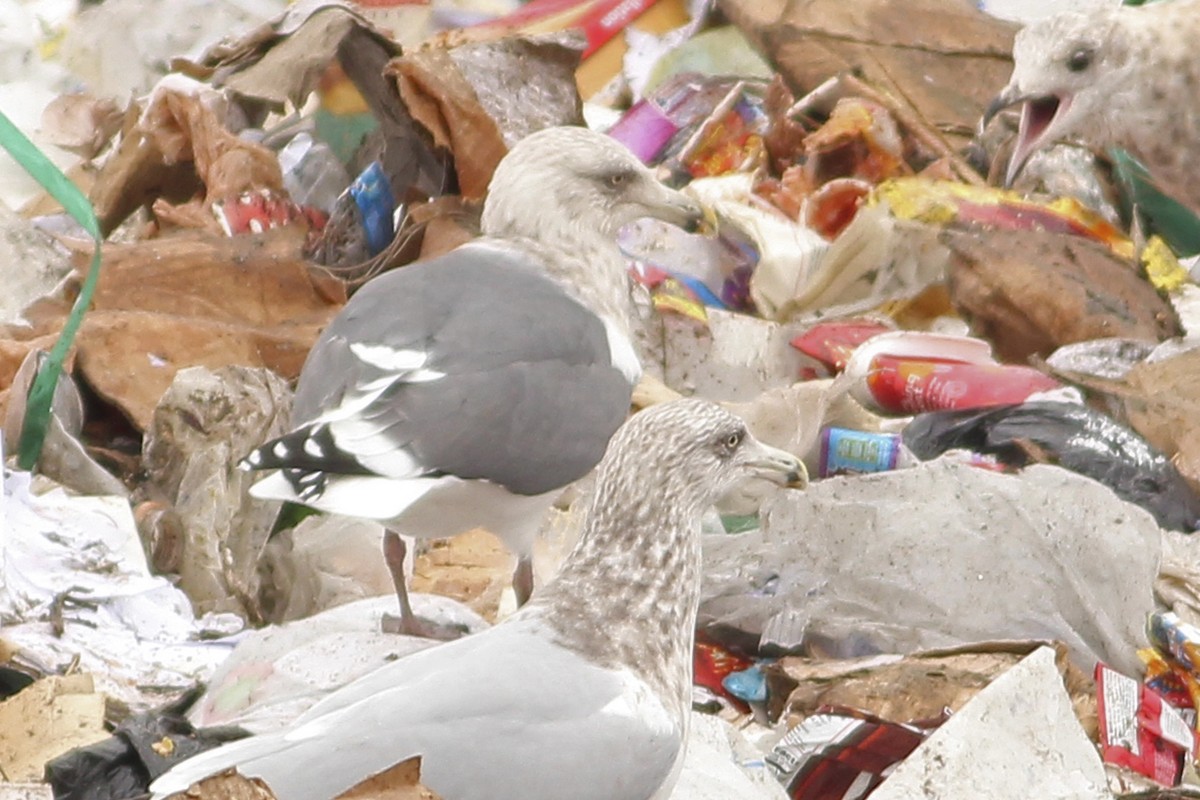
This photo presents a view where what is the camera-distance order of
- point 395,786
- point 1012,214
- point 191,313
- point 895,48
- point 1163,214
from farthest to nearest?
point 895,48
point 1163,214
point 1012,214
point 191,313
point 395,786

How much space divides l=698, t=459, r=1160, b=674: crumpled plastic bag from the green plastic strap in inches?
48.6

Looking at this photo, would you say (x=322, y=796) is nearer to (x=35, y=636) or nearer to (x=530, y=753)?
(x=530, y=753)

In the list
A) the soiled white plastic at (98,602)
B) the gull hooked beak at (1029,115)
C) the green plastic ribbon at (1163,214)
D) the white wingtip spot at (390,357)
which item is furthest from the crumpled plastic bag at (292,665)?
the green plastic ribbon at (1163,214)

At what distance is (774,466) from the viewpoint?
2.70m

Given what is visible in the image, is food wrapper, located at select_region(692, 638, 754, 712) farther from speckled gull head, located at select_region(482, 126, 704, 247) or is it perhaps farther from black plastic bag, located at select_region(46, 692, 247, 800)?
black plastic bag, located at select_region(46, 692, 247, 800)

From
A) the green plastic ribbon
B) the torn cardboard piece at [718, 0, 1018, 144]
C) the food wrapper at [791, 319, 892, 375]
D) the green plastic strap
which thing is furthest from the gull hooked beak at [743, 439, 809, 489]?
the torn cardboard piece at [718, 0, 1018, 144]

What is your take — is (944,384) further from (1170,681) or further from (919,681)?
(919,681)

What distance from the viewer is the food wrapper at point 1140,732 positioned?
2812mm

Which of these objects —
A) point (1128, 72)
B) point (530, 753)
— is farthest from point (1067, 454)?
point (530, 753)

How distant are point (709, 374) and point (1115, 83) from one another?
3.33 feet

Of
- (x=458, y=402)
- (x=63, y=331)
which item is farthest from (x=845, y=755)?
(x=63, y=331)

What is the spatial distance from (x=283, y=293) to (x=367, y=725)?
224 cm

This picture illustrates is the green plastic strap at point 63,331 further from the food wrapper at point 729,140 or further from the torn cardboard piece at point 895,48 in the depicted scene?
the torn cardboard piece at point 895,48

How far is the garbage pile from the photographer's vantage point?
A: 9.22ft
